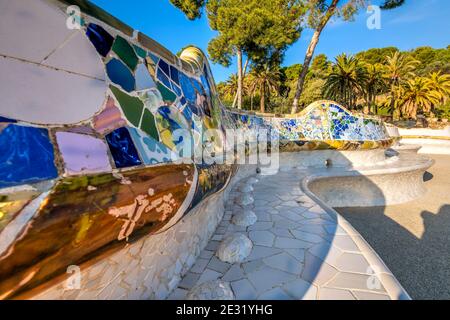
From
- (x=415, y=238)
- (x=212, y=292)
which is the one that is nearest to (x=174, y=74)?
(x=212, y=292)

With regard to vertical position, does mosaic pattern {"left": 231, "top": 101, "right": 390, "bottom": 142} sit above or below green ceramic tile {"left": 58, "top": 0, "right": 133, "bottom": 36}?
below

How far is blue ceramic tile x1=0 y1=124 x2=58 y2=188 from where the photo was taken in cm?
61

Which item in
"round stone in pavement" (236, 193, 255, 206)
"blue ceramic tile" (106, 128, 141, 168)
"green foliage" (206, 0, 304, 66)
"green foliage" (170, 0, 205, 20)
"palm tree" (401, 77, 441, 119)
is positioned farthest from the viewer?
"palm tree" (401, 77, 441, 119)

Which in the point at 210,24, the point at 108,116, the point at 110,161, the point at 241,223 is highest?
the point at 210,24

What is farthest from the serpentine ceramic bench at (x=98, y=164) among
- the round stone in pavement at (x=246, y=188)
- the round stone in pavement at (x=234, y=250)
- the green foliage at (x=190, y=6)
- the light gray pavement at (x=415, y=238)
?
the green foliage at (x=190, y=6)

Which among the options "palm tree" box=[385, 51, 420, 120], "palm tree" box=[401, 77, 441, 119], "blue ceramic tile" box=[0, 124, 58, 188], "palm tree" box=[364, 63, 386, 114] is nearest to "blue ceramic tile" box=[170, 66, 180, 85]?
"blue ceramic tile" box=[0, 124, 58, 188]

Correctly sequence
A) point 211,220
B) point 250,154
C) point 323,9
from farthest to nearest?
point 323,9
point 250,154
point 211,220

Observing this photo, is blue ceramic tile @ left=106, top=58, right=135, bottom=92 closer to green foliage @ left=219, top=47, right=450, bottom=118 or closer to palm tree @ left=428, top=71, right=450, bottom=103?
green foliage @ left=219, top=47, right=450, bottom=118

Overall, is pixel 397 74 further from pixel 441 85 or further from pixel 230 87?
pixel 230 87
